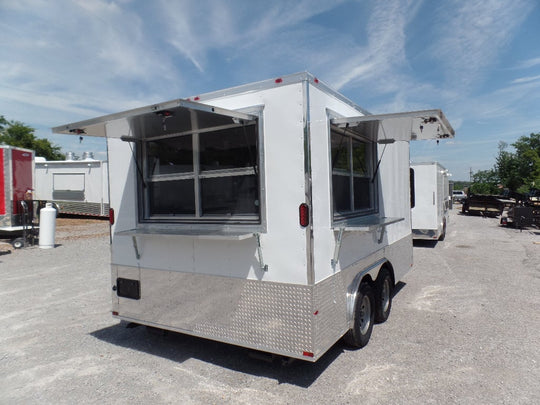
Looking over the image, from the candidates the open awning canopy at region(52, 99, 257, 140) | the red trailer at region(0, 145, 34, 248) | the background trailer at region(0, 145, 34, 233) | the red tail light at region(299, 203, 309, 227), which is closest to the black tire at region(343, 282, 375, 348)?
the red tail light at region(299, 203, 309, 227)

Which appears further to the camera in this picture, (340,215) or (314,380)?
(340,215)

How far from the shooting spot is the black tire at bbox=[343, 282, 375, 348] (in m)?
3.61

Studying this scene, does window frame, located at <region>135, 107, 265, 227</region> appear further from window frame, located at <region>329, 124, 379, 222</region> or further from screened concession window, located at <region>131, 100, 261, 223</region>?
window frame, located at <region>329, 124, 379, 222</region>

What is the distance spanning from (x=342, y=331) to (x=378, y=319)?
1370 mm

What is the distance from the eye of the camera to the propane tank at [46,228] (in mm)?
10633

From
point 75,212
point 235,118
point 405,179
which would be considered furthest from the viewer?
point 75,212

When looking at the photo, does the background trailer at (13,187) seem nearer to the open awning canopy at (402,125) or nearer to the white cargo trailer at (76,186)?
the white cargo trailer at (76,186)

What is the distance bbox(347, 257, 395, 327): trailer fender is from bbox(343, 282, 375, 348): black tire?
0.17ft

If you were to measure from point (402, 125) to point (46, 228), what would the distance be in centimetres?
1054

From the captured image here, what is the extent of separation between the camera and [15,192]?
36.3ft

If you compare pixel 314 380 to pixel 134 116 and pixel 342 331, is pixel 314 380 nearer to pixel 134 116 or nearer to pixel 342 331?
pixel 342 331

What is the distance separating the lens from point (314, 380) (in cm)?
318

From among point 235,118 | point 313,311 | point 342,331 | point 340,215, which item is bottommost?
point 342,331

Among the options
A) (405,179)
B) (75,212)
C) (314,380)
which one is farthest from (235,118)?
(75,212)
